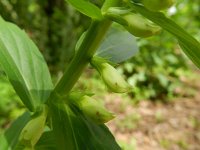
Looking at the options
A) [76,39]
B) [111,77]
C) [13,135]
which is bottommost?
[76,39]

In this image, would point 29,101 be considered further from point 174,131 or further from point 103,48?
point 174,131

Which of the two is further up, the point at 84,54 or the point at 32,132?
the point at 84,54

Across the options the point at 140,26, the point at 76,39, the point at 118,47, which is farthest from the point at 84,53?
the point at 76,39

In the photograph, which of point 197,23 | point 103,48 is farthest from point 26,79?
point 197,23

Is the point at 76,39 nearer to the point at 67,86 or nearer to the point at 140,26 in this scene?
the point at 67,86

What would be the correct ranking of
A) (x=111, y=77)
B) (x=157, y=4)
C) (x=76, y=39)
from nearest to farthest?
(x=157, y=4), (x=111, y=77), (x=76, y=39)

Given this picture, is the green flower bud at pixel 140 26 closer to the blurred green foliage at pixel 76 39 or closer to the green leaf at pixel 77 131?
the green leaf at pixel 77 131

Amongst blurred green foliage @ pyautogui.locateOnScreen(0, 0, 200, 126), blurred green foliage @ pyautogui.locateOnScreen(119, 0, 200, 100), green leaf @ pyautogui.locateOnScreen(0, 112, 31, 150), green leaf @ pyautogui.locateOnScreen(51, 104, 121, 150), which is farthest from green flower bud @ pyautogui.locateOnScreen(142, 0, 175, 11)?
blurred green foliage @ pyautogui.locateOnScreen(119, 0, 200, 100)

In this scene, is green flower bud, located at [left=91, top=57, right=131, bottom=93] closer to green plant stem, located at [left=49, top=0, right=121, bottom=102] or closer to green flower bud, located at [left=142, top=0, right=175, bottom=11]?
green plant stem, located at [left=49, top=0, right=121, bottom=102]
